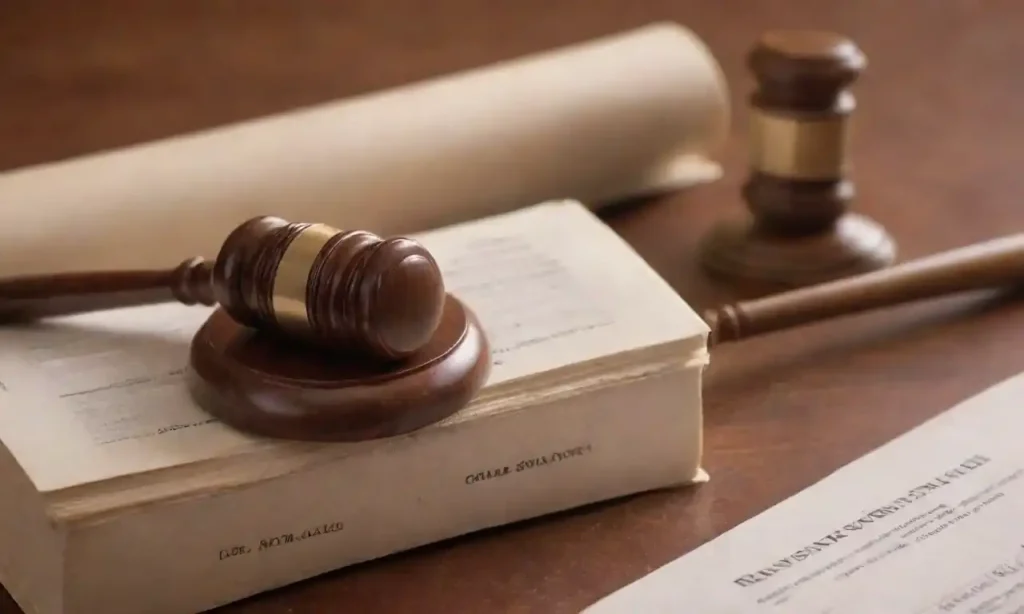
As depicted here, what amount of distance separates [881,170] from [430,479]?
0.59 m

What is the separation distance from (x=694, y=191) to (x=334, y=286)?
520mm

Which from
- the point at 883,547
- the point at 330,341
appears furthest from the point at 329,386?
the point at 883,547

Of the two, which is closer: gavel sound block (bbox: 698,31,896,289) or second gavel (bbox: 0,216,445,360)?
second gavel (bbox: 0,216,445,360)

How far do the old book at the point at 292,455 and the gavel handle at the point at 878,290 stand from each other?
0.27ft

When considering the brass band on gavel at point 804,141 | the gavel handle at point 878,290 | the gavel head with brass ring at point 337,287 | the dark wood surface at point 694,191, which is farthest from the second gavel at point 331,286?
the brass band on gavel at point 804,141

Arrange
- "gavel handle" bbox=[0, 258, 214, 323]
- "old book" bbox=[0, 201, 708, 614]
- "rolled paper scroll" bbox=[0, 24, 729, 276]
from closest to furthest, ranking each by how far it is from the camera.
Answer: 1. "old book" bbox=[0, 201, 708, 614]
2. "gavel handle" bbox=[0, 258, 214, 323]
3. "rolled paper scroll" bbox=[0, 24, 729, 276]

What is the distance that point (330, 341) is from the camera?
0.58 m

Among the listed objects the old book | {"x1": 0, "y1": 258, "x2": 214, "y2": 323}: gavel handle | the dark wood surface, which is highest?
{"x1": 0, "y1": 258, "x2": 214, "y2": 323}: gavel handle

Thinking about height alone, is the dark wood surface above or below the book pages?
below

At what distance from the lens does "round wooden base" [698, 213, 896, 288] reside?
2.85 ft

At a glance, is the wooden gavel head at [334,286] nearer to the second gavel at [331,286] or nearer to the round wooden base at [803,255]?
the second gavel at [331,286]

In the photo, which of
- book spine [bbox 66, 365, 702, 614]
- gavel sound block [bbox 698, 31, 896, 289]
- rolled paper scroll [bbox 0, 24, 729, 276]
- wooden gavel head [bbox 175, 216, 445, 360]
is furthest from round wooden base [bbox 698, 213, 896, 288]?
wooden gavel head [bbox 175, 216, 445, 360]

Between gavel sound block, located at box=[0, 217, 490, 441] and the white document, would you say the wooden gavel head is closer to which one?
gavel sound block, located at box=[0, 217, 490, 441]

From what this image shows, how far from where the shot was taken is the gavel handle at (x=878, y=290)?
76cm
